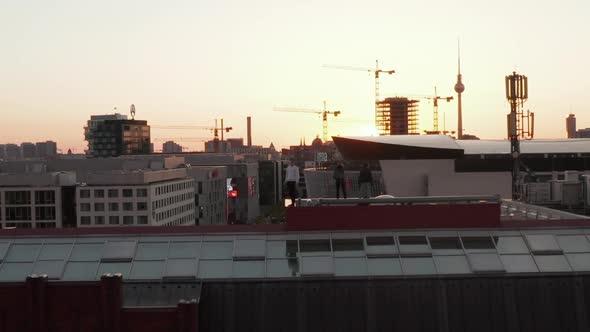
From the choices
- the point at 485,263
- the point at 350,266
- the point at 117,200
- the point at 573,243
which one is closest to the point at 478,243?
the point at 485,263

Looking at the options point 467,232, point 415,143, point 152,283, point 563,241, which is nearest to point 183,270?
point 152,283

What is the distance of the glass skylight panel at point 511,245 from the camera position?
21188 millimetres

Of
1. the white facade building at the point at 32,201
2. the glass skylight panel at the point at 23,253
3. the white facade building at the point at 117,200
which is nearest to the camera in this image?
the glass skylight panel at the point at 23,253

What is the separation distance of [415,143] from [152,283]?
56.5 meters

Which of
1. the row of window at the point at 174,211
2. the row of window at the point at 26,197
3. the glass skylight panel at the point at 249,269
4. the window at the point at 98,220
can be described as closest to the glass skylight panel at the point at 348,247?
the glass skylight panel at the point at 249,269

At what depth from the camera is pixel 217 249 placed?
2123cm

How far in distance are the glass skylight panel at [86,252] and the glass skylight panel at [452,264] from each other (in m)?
8.91

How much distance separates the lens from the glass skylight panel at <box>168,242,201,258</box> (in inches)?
828

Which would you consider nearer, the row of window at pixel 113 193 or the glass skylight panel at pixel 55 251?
the glass skylight panel at pixel 55 251

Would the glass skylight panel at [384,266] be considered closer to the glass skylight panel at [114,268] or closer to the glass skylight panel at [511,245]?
the glass skylight panel at [511,245]

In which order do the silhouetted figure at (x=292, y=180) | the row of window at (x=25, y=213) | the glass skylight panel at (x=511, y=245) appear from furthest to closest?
the row of window at (x=25, y=213), the silhouetted figure at (x=292, y=180), the glass skylight panel at (x=511, y=245)

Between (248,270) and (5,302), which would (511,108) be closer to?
(248,270)

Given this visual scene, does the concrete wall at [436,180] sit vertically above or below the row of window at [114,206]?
above

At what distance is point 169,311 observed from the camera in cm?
1867
